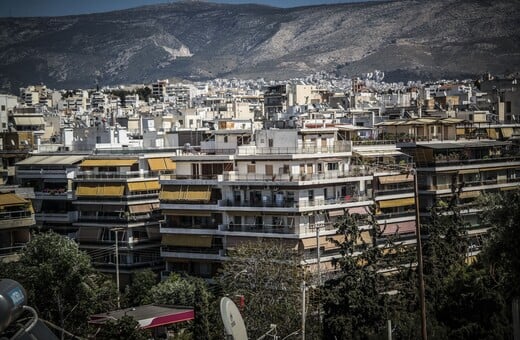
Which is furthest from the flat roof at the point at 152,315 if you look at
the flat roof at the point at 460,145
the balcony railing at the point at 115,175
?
the flat roof at the point at 460,145

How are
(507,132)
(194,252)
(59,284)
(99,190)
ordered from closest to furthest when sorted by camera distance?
(59,284), (194,252), (99,190), (507,132)

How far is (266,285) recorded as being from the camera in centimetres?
3503

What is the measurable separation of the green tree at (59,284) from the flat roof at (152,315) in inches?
19.7

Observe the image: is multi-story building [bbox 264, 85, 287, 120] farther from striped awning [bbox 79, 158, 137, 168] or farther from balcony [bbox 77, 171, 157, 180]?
balcony [bbox 77, 171, 157, 180]

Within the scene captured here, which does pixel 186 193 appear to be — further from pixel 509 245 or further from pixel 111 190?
pixel 509 245

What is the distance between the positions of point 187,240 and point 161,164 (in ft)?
20.6

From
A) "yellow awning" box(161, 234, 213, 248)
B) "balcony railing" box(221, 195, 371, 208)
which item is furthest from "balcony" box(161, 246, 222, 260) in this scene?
"balcony railing" box(221, 195, 371, 208)

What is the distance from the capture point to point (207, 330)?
3378 cm

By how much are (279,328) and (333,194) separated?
9.27 meters

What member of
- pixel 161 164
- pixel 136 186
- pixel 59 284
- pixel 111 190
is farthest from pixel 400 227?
pixel 59 284

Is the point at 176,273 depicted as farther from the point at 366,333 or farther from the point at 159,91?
the point at 159,91

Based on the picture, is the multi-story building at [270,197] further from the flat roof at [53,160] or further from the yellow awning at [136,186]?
the flat roof at [53,160]

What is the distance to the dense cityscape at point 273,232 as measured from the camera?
33.2 m

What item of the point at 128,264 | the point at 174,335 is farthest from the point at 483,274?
the point at 128,264
